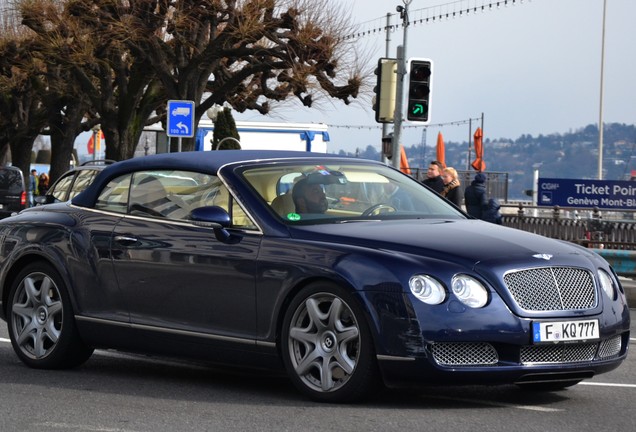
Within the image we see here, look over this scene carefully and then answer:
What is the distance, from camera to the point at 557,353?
23.7ft

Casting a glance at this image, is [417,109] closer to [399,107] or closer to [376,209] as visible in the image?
[399,107]

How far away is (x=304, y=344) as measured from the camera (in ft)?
24.6

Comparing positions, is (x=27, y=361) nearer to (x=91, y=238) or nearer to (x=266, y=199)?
(x=91, y=238)

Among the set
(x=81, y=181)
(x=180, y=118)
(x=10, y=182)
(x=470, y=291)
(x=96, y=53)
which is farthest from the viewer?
(x=96, y=53)

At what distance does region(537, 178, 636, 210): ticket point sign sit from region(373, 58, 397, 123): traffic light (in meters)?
6.58

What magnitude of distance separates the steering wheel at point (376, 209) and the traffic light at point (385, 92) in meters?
14.3

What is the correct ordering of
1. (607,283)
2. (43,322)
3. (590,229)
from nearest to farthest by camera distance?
(607,283) → (43,322) → (590,229)

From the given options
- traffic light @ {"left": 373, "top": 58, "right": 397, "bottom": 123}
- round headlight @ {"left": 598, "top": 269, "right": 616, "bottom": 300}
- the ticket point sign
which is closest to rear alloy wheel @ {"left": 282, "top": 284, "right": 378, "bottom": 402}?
round headlight @ {"left": 598, "top": 269, "right": 616, "bottom": 300}

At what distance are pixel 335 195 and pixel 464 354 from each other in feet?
4.93

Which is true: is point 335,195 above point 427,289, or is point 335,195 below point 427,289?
above

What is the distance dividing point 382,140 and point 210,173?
16.6 m

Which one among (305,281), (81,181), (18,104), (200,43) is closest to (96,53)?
(200,43)

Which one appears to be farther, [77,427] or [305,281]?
[305,281]

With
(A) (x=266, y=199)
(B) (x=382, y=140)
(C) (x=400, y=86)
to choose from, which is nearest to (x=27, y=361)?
(A) (x=266, y=199)
